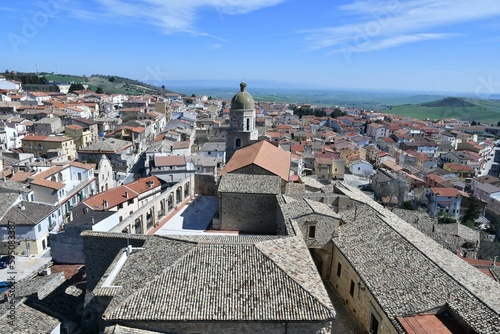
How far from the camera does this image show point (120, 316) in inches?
398

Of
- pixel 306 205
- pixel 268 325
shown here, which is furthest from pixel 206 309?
pixel 306 205

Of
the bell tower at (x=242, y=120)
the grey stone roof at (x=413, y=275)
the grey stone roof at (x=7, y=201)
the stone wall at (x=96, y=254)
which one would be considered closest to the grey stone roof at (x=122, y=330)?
the stone wall at (x=96, y=254)

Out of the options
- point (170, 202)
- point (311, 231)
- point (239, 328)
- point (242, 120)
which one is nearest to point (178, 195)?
point (170, 202)

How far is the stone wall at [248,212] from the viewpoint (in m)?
21.7

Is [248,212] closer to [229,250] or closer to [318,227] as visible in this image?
[318,227]

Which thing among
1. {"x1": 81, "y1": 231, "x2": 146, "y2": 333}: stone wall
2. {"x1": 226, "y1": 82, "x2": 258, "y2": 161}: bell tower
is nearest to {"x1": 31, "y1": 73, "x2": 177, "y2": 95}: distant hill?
{"x1": 226, "y1": 82, "x2": 258, "y2": 161}: bell tower

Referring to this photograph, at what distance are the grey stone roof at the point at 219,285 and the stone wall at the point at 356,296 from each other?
303 cm

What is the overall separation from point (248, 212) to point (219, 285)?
10.9 metres

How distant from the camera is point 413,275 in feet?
44.3

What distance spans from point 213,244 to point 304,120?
346 ft

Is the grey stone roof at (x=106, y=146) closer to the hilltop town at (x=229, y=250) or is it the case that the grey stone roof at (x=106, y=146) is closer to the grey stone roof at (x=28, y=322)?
the hilltop town at (x=229, y=250)

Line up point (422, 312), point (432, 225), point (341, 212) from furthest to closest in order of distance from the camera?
point (432, 225) → point (341, 212) → point (422, 312)

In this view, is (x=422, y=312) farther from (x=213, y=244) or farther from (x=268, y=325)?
(x=213, y=244)

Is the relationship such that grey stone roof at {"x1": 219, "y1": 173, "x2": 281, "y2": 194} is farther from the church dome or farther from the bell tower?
the church dome
